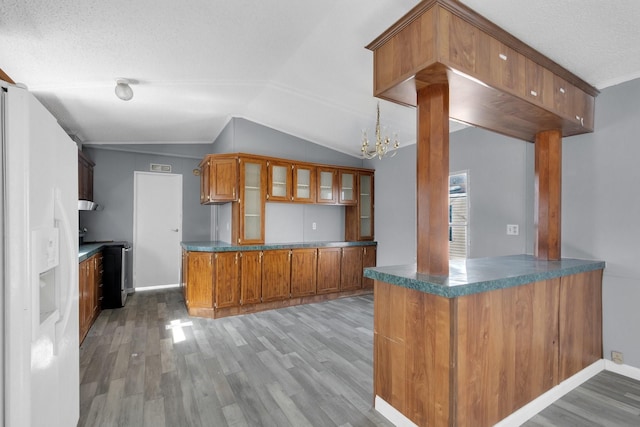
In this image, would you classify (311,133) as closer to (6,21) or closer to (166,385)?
(6,21)

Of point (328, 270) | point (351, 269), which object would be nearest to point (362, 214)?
point (351, 269)

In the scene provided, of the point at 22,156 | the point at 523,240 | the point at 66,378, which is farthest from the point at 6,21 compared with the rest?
the point at 523,240

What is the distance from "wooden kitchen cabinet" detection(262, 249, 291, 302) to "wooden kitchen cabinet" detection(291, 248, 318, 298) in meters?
0.09

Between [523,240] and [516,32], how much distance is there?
7.23 feet

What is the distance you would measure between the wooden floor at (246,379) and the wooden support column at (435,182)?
1.17 meters

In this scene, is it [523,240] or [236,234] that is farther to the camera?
[236,234]

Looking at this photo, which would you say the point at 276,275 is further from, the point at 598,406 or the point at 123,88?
the point at 598,406

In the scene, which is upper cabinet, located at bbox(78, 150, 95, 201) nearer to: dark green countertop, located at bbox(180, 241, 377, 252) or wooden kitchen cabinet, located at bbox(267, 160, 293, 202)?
dark green countertop, located at bbox(180, 241, 377, 252)

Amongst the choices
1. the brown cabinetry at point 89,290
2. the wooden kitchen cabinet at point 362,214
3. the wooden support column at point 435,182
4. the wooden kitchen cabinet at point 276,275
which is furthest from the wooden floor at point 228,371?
the wooden kitchen cabinet at point 362,214

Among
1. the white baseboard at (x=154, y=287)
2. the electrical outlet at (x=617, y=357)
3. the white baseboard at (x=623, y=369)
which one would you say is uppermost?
the electrical outlet at (x=617, y=357)

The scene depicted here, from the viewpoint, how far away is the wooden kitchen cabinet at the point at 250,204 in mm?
4441

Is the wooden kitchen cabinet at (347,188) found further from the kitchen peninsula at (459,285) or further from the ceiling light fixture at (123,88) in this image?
the ceiling light fixture at (123,88)

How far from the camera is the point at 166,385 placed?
7.96 feet

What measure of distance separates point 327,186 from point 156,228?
338 centimetres
